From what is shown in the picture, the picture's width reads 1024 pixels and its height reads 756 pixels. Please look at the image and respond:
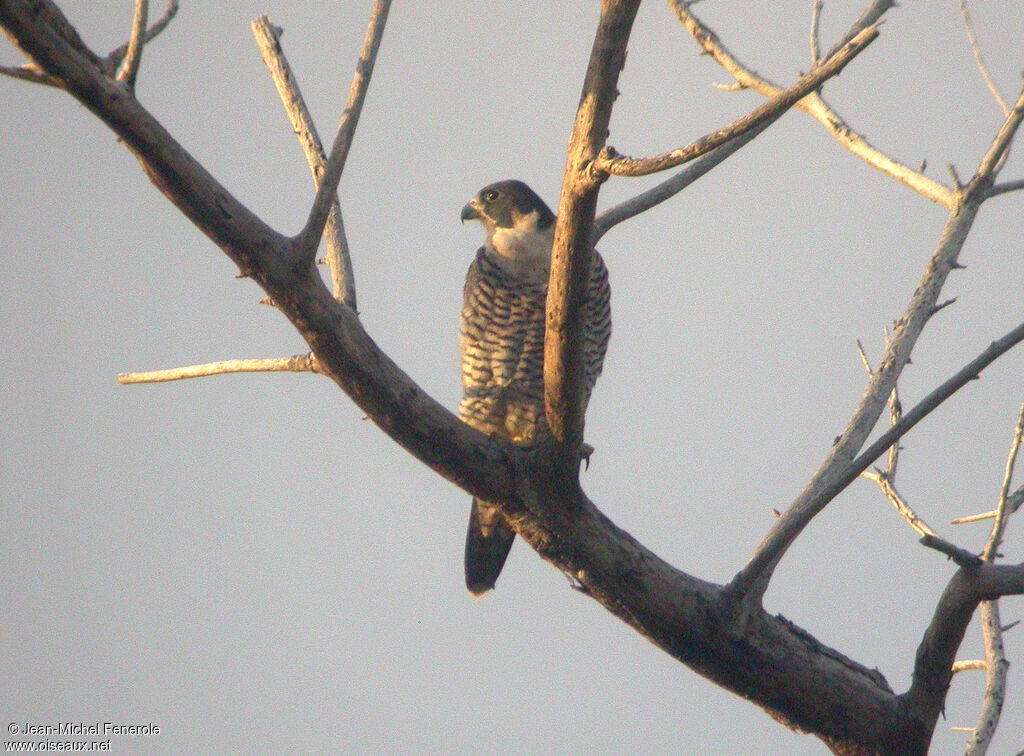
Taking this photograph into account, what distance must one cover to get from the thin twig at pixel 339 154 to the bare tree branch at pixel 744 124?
2.40ft

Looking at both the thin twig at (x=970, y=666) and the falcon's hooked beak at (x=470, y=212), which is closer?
the thin twig at (x=970, y=666)

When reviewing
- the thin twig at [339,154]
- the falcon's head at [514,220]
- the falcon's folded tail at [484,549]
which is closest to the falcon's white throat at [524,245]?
the falcon's head at [514,220]

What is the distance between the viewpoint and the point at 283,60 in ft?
11.9

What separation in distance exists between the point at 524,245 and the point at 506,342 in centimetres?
56

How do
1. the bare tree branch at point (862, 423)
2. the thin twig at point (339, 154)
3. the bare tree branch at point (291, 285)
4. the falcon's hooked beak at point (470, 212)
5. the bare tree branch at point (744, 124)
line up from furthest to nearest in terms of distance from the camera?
1. the falcon's hooked beak at point (470, 212)
2. the bare tree branch at point (862, 423)
3. the thin twig at point (339, 154)
4. the bare tree branch at point (291, 285)
5. the bare tree branch at point (744, 124)

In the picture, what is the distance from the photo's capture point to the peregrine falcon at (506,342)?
5355 mm

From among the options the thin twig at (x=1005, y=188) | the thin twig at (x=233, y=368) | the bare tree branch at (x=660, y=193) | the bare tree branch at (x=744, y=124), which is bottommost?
the thin twig at (x=233, y=368)

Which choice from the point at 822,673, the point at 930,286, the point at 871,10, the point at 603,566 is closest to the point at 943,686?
the point at 822,673

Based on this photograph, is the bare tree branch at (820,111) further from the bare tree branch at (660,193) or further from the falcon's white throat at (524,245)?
the falcon's white throat at (524,245)

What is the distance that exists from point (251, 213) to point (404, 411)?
2.37 feet

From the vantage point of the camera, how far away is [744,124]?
2.48 metres

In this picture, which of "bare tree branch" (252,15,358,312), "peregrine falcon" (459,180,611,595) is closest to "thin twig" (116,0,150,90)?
"bare tree branch" (252,15,358,312)

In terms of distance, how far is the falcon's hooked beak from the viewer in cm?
634

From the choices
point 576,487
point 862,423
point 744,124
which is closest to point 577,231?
point 744,124
